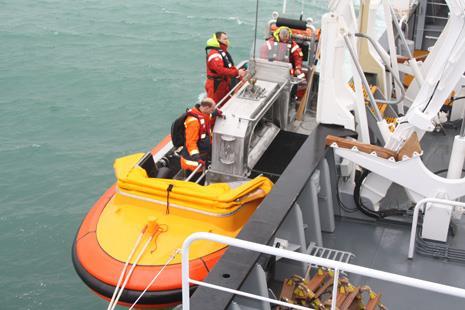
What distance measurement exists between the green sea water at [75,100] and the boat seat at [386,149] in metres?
5.45

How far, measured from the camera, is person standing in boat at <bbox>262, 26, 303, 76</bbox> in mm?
8672

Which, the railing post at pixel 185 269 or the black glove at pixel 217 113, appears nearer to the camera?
the railing post at pixel 185 269

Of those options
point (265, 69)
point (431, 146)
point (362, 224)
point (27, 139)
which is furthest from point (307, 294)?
point (27, 139)

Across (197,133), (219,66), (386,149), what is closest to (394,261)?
(386,149)

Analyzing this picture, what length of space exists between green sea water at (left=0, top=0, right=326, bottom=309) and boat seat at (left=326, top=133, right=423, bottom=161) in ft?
17.9

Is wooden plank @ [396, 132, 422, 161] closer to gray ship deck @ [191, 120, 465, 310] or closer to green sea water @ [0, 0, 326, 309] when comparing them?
gray ship deck @ [191, 120, 465, 310]

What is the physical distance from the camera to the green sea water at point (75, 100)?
10461mm

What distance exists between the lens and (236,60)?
19.9m

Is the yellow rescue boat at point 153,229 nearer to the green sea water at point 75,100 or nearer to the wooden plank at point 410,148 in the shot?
the wooden plank at point 410,148

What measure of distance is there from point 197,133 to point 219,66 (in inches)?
70.3

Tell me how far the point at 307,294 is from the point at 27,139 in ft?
38.3

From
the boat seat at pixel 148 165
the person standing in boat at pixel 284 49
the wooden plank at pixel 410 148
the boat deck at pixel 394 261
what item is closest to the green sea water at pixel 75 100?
the boat seat at pixel 148 165

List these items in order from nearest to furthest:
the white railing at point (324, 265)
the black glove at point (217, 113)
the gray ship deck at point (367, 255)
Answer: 1. the white railing at point (324, 265)
2. the gray ship deck at point (367, 255)
3. the black glove at point (217, 113)

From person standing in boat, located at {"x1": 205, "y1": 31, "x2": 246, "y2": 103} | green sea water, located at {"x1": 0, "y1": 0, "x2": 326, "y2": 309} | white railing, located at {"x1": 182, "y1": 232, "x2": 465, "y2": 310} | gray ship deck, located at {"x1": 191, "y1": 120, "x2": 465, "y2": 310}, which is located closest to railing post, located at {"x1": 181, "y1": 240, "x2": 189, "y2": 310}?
white railing, located at {"x1": 182, "y1": 232, "x2": 465, "y2": 310}
